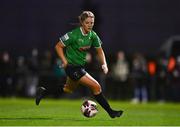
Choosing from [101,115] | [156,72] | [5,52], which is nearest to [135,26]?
[156,72]

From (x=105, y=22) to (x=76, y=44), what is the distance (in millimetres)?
17806

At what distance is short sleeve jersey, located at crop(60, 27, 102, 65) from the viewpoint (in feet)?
56.4

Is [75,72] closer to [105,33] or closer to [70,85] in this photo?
[70,85]

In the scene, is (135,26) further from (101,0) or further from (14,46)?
(14,46)

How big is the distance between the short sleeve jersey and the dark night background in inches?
672

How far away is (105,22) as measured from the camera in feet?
115

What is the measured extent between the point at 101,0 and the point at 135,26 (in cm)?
195

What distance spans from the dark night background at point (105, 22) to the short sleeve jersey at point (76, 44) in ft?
56.0

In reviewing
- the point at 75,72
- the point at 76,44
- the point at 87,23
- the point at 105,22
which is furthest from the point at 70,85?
the point at 105,22

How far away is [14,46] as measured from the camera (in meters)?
34.4

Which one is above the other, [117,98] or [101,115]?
[101,115]

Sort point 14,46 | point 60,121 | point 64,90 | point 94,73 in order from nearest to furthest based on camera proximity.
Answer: point 60,121 → point 64,90 → point 94,73 → point 14,46

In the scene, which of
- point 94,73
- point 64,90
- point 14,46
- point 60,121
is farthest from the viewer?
point 14,46

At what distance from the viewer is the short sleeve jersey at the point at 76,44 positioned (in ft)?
56.4
